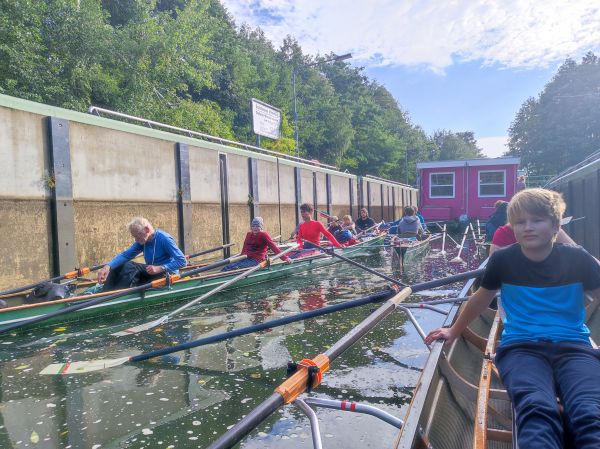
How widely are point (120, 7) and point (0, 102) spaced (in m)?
22.5

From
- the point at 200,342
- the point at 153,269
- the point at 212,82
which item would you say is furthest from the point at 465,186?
the point at 200,342

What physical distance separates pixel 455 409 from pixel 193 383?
110 inches

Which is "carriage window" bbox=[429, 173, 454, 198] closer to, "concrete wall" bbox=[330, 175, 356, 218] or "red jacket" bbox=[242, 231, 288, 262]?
"concrete wall" bbox=[330, 175, 356, 218]

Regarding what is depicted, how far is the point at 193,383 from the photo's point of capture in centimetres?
472

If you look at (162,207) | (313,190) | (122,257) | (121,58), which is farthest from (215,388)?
(121,58)

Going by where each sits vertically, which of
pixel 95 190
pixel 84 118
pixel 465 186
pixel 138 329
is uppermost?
pixel 84 118

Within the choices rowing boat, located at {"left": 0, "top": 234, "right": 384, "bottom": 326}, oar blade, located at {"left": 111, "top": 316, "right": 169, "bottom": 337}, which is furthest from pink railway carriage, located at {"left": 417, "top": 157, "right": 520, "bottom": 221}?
oar blade, located at {"left": 111, "top": 316, "right": 169, "bottom": 337}

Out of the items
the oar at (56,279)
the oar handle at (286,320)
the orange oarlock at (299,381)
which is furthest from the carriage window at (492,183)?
the orange oarlock at (299,381)

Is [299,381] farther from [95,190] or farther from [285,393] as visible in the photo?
[95,190]

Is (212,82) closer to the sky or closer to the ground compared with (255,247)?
closer to the sky

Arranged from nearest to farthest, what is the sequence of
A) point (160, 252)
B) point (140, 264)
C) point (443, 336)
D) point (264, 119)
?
point (443, 336), point (140, 264), point (160, 252), point (264, 119)

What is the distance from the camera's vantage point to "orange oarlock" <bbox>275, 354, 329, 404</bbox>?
228cm

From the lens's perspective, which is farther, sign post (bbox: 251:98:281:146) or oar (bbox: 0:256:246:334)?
sign post (bbox: 251:98:281:146)

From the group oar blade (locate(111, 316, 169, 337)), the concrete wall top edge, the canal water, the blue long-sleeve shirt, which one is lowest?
the canal water
